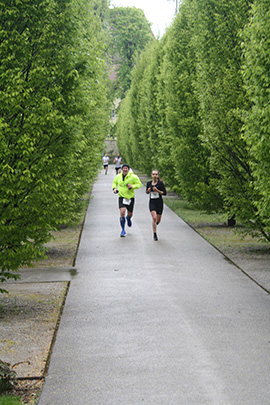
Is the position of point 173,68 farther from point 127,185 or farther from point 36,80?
point 36,80

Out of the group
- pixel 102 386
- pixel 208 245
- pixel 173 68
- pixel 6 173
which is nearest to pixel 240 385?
pixel 102 386

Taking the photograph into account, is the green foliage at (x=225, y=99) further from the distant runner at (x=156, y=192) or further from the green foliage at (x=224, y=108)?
the distant runner at (x=156, y=192)

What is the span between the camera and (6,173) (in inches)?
357

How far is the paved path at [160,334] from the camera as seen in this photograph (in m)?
6.04

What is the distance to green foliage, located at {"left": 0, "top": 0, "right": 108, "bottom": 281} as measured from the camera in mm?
9242

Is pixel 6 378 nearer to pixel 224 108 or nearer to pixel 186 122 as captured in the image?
pixel 224 108

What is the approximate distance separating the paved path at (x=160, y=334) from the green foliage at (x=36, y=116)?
1.45 metres

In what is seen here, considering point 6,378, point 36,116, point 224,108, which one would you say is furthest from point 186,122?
point 6,378

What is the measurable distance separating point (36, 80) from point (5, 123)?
115 centimetres

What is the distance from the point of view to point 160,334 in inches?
319

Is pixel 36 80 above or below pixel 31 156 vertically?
above

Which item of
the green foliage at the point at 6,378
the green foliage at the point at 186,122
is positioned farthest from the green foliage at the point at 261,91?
the green foliage at the point at 186,122

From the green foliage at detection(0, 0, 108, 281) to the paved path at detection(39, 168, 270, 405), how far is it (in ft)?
4.77

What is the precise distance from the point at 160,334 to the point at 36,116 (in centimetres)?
359
